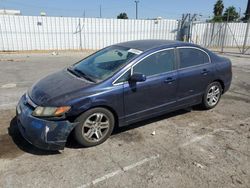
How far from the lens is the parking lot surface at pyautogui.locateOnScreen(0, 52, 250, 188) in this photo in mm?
2760

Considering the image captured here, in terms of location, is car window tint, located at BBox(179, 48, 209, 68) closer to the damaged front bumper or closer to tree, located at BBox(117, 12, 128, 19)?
the damaged front bumper

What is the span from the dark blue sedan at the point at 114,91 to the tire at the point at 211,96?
0.02 m

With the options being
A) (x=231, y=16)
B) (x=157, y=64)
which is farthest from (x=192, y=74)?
(x=231, y=16)

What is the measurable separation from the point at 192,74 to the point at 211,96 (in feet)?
3.07

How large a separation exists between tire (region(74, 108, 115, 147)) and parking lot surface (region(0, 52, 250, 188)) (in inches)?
4.8

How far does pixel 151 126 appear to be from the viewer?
4219 millimetres

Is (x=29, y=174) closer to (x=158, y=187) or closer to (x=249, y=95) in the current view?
(x=158, y=187)

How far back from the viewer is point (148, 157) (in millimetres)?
3244

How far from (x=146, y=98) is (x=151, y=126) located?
0.63 m

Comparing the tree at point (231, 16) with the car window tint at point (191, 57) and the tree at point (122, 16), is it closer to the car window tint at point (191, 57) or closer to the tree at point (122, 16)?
the car window tint at point (191, 57)

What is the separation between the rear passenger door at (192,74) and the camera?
4332 mm

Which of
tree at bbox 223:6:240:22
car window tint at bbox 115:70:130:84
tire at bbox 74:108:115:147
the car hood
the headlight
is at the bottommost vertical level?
tire at bbox 74:108:115:147

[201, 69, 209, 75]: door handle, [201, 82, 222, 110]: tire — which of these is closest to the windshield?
[201, 69, 209, 75]: door handle

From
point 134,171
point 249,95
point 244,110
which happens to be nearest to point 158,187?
point 134,171
